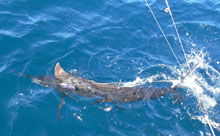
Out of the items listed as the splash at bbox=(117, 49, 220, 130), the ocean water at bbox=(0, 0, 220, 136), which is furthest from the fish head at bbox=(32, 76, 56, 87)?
the splash at bbox=(117, 49, 220, 130)

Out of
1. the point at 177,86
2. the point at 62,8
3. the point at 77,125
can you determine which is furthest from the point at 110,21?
the point at 77,125

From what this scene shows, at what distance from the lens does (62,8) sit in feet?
39.8

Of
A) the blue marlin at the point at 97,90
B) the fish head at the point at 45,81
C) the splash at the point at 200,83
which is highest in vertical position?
the splash at the point at 200,83

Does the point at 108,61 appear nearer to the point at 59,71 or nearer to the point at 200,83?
the point at 59,71

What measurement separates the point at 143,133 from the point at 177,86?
7.73 feet

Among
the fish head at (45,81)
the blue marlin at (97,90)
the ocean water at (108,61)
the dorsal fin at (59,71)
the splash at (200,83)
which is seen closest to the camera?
the ocean water at (108,61)

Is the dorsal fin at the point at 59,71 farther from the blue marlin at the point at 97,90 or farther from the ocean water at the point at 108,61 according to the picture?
the ocean water at the point at 108,61

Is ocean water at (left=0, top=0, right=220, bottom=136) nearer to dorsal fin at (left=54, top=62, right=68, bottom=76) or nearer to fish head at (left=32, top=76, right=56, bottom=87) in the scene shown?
fish head at (left=32, top=76, right=56, bottom=87)

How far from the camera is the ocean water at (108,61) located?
729 cm

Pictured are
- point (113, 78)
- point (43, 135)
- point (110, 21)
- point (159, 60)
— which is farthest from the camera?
point (110, 21)

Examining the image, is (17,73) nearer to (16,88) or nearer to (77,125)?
(16,88)

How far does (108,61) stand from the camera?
31.1ft

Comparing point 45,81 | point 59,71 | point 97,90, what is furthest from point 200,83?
point 45,81

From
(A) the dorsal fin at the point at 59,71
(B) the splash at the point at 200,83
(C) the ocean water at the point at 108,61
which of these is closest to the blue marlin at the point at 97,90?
(A) the dorsal fin at the point at 59,71
